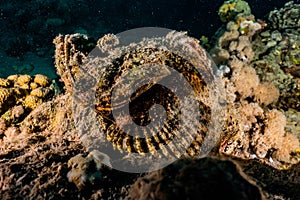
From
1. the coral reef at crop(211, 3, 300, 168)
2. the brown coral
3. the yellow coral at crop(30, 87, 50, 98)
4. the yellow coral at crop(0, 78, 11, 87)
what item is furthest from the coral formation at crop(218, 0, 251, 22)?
the yellow coral at crop(0, 78, 11, 87)

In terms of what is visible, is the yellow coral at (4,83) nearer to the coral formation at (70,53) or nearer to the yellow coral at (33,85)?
the yellow coral at (33,85)

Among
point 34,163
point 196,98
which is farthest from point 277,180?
point 34,163

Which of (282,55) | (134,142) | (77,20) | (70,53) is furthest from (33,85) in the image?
(77,20)

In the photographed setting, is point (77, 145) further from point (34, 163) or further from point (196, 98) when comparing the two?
point (196, 98)

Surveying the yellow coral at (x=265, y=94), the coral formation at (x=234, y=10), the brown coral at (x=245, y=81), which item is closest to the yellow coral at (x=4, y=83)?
the brown coral at (x=245, y=81)

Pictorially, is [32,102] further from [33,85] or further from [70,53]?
[70,53]
